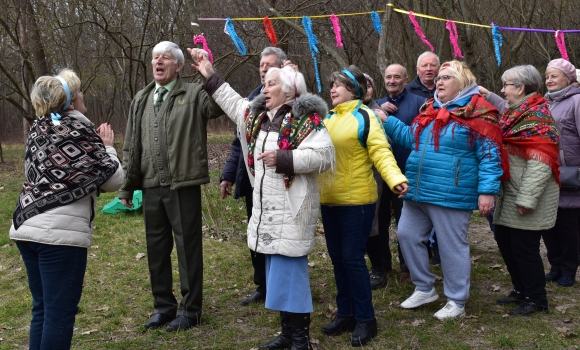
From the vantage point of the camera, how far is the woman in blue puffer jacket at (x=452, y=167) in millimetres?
4102

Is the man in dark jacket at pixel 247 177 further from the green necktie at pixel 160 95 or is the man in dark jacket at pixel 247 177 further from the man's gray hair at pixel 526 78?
the man's gray hair at pixel 526 78

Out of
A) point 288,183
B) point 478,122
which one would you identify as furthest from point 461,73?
point 288,183

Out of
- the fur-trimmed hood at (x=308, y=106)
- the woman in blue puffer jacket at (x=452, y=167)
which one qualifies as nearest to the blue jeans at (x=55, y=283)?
the fur-trimmed hood at (x=308, y=106)

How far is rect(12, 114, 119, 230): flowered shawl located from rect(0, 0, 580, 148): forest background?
4.66 meters

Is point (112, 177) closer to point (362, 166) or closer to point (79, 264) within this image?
point (79, 264)

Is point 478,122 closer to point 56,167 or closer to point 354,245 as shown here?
point 354,245

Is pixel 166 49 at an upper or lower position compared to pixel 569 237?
upper

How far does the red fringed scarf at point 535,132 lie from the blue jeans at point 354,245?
53.4 inches

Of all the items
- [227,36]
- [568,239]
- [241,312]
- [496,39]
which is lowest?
[241,312]

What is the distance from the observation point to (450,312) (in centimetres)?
442

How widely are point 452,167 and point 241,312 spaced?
7.11 ft

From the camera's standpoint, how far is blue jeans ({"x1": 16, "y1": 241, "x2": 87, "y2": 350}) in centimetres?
327

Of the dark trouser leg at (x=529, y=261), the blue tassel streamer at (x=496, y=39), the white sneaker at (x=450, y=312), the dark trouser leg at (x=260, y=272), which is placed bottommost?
the white sneaker at (x=450, y=312)

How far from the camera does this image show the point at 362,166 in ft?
12.9
